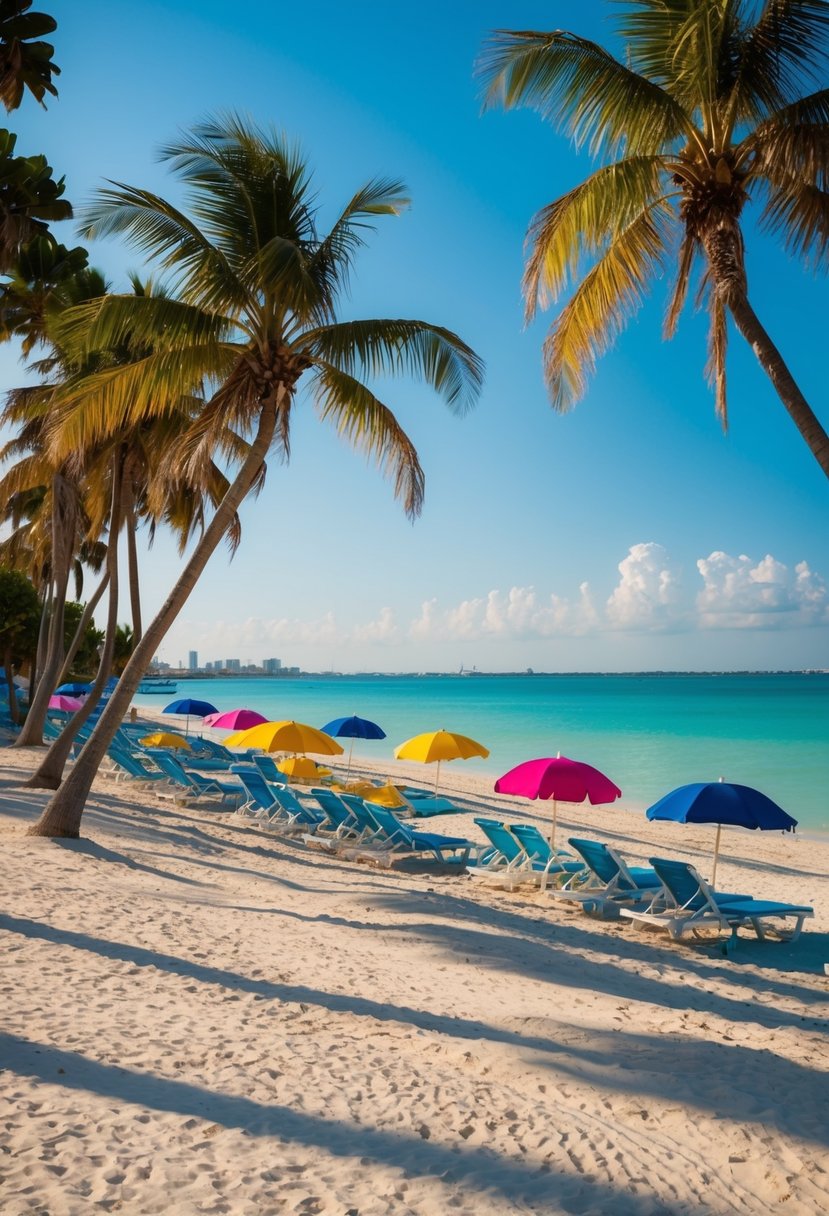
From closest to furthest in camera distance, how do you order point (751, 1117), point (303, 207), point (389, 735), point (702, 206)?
point (751, 1117), point (702, 206), point (303, 207), point (389, 735)

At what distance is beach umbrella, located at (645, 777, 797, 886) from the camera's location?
7945mm

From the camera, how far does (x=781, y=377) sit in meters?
6.17

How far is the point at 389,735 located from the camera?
1919 inches

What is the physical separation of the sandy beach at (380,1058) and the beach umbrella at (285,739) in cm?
494

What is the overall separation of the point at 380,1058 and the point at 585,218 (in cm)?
638

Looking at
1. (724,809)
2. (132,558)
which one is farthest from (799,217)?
(132,558)

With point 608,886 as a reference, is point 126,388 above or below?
above

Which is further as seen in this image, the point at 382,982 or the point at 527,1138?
the point at 382,982

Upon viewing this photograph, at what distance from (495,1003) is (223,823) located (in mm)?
8373

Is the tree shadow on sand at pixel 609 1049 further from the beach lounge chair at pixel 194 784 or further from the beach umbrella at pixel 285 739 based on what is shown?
the beach lounge chair at pixel 194 784

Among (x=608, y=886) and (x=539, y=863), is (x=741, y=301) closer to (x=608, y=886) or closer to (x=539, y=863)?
(x=608, y=886)

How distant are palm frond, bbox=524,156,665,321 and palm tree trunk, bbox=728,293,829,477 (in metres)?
1.41

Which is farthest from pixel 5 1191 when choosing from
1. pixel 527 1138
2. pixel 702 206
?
pixel 702 206

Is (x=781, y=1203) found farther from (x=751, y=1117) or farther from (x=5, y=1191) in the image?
(x=5, y=1191)
